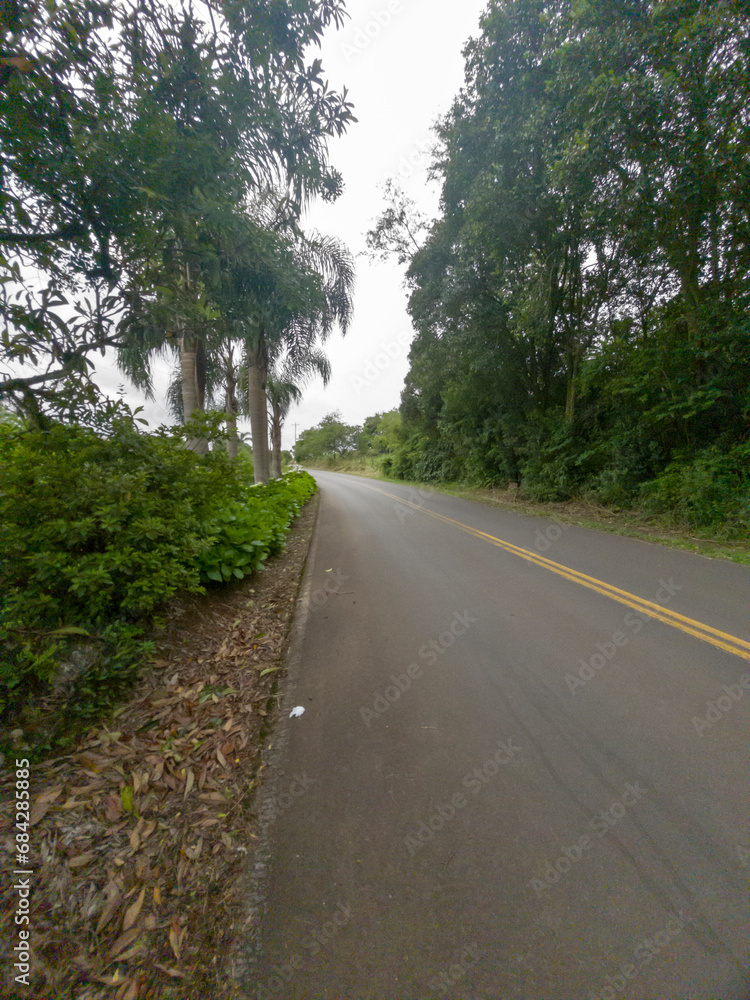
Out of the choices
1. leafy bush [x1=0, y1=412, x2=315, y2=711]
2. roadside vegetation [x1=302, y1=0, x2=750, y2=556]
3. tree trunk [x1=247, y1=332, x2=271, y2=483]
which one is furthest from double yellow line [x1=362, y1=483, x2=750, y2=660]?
tree trunk [x1=247, y1=332, x2=271, y2=483]

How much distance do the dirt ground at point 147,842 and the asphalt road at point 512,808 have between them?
7.3 inches

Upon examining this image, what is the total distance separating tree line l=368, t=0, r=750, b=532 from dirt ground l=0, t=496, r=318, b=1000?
876 cm

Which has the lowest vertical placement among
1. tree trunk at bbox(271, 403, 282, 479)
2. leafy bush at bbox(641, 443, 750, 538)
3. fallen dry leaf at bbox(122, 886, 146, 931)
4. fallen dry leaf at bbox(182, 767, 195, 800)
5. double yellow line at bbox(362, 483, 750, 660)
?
double yellow line at bbox(362, 483, 750, 660)

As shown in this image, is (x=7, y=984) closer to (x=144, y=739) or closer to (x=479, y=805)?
(x=144, y=739)

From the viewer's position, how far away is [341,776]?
7.45 ft

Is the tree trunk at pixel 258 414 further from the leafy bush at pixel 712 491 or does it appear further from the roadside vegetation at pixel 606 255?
the leafy bush at pixel 712 491

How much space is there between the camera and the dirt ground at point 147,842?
139cm

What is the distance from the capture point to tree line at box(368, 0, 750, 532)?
701 cm

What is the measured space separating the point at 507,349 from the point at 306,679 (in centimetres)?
1412

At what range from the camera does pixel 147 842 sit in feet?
6.11

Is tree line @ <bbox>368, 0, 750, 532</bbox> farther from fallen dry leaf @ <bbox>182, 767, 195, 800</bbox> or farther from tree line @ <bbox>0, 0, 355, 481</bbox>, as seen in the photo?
fallen dry leaf @ <bbox>182, 767, 195, 800</bbox>

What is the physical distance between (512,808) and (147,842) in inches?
67.2

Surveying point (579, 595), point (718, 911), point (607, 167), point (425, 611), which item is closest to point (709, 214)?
point (607, 167)

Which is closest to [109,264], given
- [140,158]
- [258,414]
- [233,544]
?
[140,158]
